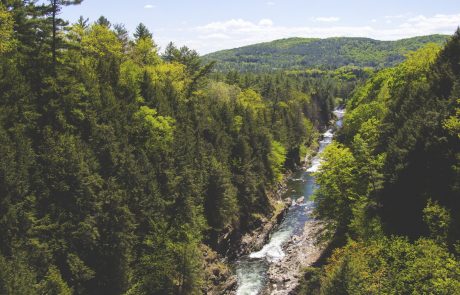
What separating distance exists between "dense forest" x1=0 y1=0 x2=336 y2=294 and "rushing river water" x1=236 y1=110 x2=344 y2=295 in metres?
4.70

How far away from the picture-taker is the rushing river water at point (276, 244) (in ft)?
160

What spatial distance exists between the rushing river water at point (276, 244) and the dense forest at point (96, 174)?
470cm

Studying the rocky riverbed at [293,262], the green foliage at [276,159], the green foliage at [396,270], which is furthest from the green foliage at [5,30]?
the green foliage at [276,159]

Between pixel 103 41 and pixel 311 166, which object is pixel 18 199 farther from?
pixel 311 166

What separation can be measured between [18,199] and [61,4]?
18.5 m

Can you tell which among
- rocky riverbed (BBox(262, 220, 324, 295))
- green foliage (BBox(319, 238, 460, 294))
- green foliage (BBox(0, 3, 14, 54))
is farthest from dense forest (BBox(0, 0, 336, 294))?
green foliage (BBox(319, 238, 460, 294))

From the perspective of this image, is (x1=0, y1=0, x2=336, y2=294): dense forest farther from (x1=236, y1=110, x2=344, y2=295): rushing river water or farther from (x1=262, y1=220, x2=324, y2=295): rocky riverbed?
(x1=262, y1=220, x2=324, y2=295): rocky riverbed

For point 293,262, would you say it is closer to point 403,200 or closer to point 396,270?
point 403,200

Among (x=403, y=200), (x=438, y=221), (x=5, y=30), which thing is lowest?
(x=403, y=200)

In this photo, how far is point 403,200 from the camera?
3531cm

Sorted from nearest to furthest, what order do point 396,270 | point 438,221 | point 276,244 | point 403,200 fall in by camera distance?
point 396,270
point 438,221
point 403,200
point 276,244

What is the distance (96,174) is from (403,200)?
27995 millimetres

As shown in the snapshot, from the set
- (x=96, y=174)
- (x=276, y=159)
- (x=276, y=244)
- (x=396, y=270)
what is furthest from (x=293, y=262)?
(x=276, y=159)

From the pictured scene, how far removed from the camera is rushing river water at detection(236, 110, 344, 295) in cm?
4869
